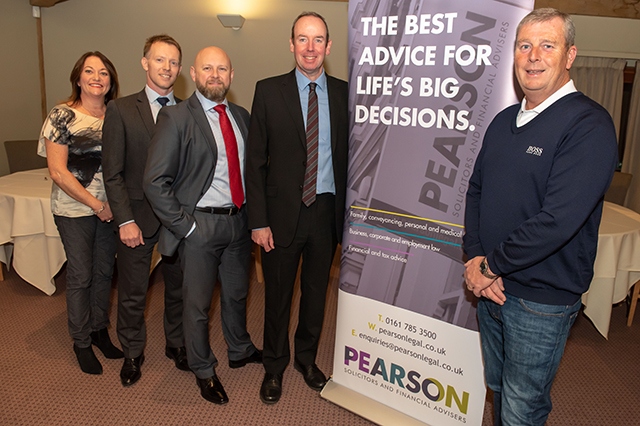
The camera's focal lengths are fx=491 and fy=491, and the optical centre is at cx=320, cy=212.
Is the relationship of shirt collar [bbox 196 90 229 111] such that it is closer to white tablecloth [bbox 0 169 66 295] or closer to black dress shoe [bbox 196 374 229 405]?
black dress shoe [bbox 196 374 229 405]

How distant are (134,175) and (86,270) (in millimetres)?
652

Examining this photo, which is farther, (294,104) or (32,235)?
(32,235)

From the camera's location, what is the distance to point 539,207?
1.49 metres

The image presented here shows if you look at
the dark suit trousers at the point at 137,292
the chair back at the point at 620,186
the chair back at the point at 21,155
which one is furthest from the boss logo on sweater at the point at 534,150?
the chair back at the point at 21,155

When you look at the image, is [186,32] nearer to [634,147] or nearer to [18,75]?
[18,75]

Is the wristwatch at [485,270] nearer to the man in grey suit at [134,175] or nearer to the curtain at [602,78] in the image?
the man in grey suit at [134,175]

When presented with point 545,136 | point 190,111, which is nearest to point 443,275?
point 545,136

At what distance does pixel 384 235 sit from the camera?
7.20 feet

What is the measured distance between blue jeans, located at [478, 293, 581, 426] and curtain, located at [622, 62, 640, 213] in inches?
190

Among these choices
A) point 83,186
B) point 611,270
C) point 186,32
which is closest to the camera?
point 83,186

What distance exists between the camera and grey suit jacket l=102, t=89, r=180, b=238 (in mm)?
2352

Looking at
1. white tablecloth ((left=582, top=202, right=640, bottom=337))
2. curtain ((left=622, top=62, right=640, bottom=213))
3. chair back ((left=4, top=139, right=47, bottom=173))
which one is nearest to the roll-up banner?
white tablecloth ((left=582, top=202, right=640, bottom=337))

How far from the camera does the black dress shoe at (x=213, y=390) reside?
2.43m

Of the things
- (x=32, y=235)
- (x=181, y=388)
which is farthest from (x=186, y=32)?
(x=181, y=388)
